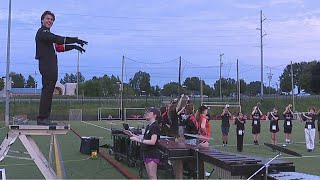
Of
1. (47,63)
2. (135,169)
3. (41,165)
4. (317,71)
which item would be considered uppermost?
(317,71)

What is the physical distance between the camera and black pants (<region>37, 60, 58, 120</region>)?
6.82 meters

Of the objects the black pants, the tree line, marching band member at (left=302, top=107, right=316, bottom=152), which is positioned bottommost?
marching band member at (left=302, top=107, right=316, bottom=152)

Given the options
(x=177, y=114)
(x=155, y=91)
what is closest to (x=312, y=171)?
(x=177, y=114)

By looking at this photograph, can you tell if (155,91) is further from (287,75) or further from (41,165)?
(41,165)

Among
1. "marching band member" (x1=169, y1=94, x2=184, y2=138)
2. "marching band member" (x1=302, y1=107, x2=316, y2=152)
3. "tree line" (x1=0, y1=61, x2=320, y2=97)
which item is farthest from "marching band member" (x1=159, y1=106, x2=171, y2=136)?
"tree line" (x1=0, y1=61, x2=320, y2=97)

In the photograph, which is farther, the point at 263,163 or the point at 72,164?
the point at 72,164

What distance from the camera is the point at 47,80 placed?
6848 mm

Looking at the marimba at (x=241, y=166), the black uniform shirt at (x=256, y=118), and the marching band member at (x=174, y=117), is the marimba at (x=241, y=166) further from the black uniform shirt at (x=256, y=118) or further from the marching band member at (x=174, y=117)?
the black uniform shirt at (x=256, y=118)

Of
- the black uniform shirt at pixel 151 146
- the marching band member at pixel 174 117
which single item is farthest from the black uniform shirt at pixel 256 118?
the black uniform shirt at pixel 151 146

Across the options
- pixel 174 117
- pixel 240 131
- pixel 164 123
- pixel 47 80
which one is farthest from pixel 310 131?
pixel 47 80

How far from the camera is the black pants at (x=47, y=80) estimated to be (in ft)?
22.4

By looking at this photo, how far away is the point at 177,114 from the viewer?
45.9 ft

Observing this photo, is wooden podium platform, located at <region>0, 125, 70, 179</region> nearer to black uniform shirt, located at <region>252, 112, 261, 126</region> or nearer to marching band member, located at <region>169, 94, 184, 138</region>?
marching band member, located at <region>169, 94, 184, 138</region>

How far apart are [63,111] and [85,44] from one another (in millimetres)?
55843
